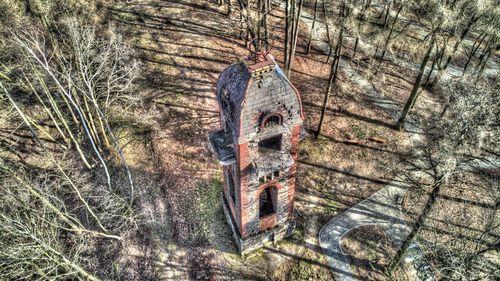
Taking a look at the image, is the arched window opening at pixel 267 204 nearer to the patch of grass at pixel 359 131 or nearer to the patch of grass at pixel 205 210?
the patch of grass at pixel 205 210

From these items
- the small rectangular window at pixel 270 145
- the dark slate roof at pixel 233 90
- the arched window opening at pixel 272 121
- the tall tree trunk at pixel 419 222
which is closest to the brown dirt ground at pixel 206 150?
the tall tree trunk at pixel 419 222

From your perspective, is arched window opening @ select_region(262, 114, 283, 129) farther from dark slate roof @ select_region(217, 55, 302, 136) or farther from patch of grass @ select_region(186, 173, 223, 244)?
patch of grass @ select_region(186, 173, 223, 244)

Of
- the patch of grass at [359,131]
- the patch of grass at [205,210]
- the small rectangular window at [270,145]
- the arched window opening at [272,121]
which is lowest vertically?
the patch of grass at [205,210]

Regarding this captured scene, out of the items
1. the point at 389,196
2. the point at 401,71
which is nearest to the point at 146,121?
the point at 389,196

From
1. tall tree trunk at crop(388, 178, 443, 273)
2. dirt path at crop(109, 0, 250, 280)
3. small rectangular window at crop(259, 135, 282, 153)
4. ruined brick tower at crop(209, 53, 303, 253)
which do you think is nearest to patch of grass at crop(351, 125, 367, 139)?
tall tree trunk at crop(388, 178, 443, 273)

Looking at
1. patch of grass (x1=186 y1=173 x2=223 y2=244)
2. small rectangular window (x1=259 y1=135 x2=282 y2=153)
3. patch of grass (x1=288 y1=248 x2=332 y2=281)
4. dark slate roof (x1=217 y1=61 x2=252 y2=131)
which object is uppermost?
dark slate roof (x1=217 y1=61 x2=252 y2=131)
